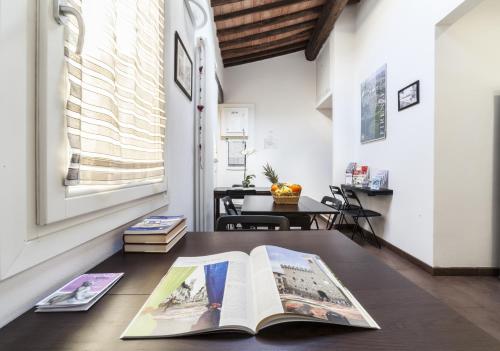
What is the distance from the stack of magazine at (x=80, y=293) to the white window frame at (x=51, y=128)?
0.15 metres

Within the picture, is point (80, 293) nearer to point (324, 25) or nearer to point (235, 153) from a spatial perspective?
point (324, 25)

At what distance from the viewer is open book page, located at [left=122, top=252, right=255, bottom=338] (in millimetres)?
411

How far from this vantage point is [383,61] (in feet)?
10.4

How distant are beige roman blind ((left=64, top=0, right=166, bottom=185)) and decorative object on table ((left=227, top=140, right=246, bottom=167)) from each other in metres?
3.96

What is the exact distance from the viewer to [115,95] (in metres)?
0.81

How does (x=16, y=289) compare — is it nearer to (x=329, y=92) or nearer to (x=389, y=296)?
(x=389, y=296)

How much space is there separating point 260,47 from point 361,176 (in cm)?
292

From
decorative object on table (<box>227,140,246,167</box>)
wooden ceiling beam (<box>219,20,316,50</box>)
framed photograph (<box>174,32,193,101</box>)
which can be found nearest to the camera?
framed photograph (<box>174,32,193,101</box>)

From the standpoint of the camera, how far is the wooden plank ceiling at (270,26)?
3.45 meters

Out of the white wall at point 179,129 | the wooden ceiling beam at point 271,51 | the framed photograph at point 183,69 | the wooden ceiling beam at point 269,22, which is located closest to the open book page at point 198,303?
the white wall at point 179,129

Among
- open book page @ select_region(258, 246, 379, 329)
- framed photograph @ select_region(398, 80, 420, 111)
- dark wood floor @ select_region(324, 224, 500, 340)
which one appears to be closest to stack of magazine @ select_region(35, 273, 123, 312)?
open book page @ select_region(258, 246, 379, 329)

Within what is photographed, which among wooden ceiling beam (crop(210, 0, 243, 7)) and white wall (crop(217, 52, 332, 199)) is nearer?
wooden ceiling beam (crop(210, 0, 243, 7))

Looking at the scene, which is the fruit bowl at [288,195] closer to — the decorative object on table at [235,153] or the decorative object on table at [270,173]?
the decorative object on table at [270,173]

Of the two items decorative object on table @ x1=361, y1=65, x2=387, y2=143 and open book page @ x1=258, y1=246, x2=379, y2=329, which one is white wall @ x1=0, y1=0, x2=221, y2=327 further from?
decorative object on table @ x1=361, y1=65, x2=387, y2=143
